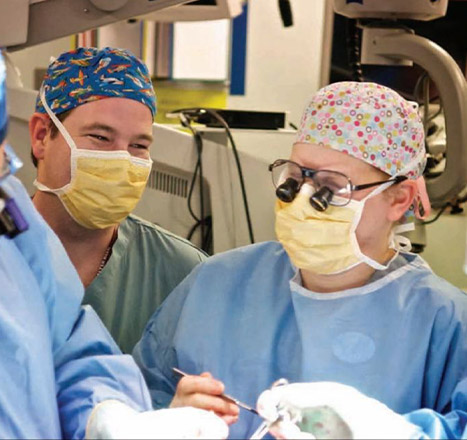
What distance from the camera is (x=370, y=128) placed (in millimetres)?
1461

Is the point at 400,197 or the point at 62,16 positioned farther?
the point at 62,16

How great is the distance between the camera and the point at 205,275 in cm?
156

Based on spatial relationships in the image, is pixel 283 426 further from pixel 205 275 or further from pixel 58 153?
pixel 58 153

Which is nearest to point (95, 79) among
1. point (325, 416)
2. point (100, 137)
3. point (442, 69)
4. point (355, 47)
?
point (100, 137)

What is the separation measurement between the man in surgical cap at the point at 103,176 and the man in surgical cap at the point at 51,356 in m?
0.36

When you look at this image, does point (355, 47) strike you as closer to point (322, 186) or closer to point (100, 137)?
point (100, 137)

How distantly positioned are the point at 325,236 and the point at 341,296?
0.34 ft

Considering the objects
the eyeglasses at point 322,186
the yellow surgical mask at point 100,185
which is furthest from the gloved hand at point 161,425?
the yellow surgical mask at point 100,185

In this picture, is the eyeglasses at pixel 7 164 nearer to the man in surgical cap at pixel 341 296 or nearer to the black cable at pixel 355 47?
the man in surgical cap at pixel 341 296

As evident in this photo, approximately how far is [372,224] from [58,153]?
0.68 metres

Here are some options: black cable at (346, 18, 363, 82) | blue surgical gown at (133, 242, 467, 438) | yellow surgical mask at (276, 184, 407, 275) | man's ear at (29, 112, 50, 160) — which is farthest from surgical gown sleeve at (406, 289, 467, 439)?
black cable at (346, 18, 363, 82)

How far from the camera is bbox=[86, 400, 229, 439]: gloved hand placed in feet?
3.54

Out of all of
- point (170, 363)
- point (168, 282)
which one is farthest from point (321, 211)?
point (168, 282)

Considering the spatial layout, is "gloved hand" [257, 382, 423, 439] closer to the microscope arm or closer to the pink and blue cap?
the pink and blue cap
